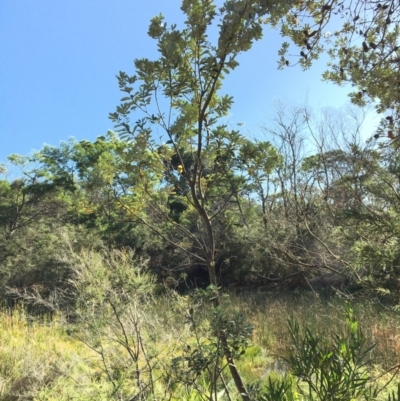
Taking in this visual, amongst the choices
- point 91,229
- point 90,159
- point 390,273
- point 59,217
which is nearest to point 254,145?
point 390,273

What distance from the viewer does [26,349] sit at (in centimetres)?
408

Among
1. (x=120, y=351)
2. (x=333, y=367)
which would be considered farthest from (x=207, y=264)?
(x=120, y=351)

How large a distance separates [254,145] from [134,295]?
5.14 ft

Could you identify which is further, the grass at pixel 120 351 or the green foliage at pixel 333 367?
the grass at pixel 120 351

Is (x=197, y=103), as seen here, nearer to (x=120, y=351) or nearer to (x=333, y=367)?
(x=333, y=367)

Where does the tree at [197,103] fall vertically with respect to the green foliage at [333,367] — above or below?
above

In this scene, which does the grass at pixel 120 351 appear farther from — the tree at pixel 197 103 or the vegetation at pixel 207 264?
the tree at pixel 197 103

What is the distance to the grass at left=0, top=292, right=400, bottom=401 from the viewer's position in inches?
104

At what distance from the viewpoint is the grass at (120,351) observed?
8.63 feet

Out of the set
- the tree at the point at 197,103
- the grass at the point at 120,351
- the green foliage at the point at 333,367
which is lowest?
the grass at the point at 120,351

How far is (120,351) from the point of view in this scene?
296cm

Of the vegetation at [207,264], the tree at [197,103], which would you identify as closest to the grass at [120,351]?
the vegetation at [207,264]

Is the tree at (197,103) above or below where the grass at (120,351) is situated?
above

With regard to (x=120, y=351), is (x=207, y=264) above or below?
above
